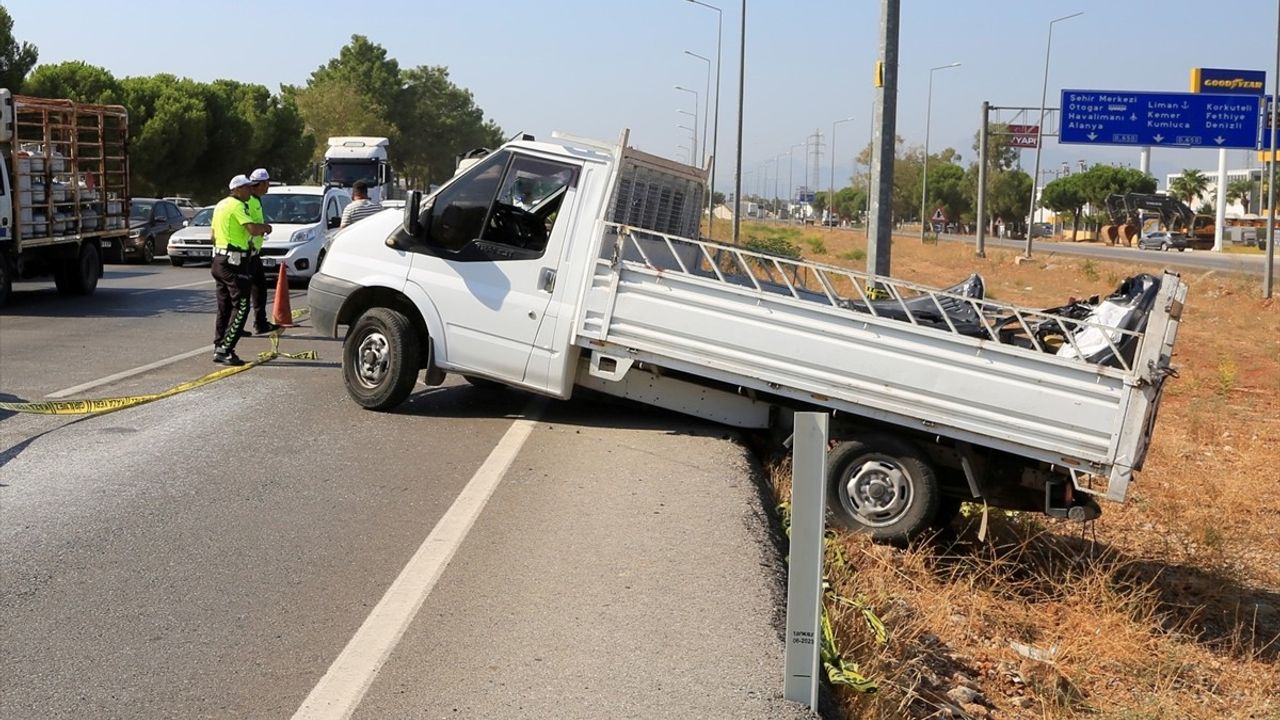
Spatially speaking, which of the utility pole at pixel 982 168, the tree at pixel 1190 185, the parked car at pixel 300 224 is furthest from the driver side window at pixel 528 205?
the tree at pixel 1190 185

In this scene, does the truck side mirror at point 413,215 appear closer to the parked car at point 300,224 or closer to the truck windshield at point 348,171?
the parked car at point 300,224

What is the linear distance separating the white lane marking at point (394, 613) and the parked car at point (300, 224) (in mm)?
14577

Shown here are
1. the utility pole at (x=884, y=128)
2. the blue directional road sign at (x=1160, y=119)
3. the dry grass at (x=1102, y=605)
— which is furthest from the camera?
the blue directional road sign at (x=1160, y=119)

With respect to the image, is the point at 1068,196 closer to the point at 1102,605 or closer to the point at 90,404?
the point at 90,404

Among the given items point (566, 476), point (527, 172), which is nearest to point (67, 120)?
point (527, 172)

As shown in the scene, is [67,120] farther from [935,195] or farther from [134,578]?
[935,195]

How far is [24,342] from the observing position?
15.6 m

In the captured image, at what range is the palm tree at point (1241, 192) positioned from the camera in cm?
11419

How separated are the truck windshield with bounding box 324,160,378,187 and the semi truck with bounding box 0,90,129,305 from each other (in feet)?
54.7

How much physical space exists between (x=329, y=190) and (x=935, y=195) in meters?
111

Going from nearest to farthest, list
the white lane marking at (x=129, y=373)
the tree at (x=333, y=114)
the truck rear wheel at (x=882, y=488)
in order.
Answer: the truck rear wheel at (x=882, y=488) → the white lane marking at (x=129, y=373) → the tree at (x=333, y=114)

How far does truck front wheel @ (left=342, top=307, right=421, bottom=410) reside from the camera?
10.3 metres

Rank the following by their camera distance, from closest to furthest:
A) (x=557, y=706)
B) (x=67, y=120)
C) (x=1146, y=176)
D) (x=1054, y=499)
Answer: (x=557, y=706) < (x=1054, y=499) < (x=67, y=120) < (x=1146, y=176)

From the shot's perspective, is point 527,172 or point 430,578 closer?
point 430,578
